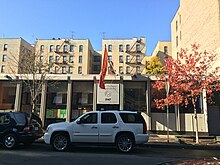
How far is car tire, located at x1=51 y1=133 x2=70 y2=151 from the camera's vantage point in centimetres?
949

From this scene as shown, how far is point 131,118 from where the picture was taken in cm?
962

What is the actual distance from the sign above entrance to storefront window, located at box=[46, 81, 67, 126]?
2.92 m

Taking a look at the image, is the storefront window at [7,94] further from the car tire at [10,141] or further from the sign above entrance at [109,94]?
the car tire at [10,141]

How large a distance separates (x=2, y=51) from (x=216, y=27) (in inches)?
2092

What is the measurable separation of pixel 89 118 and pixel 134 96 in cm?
834

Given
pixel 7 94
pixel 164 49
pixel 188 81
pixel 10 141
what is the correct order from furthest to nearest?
pixel 164 49, pixel 7 94, pixel 188 81, pixel 10 141

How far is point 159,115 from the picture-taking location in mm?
16766

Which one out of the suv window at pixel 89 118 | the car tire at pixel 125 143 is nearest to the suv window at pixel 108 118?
the suv window at pixel 89 118

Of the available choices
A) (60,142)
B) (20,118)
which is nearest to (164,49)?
(20,118)

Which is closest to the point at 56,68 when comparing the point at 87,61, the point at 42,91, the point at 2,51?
the point at 87,61

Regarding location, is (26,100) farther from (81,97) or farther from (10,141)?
(10,141)

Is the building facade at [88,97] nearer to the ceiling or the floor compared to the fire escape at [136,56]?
nearer to the floor

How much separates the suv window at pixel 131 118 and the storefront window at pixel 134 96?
761 centimetres

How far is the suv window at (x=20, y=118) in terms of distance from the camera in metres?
10.2
